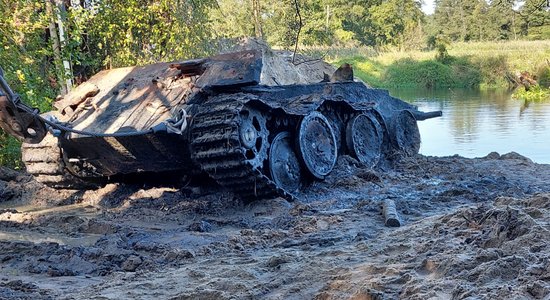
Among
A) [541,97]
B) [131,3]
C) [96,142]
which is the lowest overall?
[541,97]

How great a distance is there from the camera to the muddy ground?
169 inches

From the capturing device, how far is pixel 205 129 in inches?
333

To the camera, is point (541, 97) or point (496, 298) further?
point (541, 97)

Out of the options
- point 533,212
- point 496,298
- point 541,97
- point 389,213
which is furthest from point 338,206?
point 541,97

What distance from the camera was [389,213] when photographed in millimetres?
7297

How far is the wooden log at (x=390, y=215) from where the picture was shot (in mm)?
6984

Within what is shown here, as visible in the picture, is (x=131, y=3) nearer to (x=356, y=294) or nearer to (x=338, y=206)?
(x=338, y=206)

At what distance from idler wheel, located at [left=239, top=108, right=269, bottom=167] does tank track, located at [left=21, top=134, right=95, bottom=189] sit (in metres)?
2.98

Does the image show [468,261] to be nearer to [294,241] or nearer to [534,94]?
[294,241]

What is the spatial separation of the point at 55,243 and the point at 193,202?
270 centimetres

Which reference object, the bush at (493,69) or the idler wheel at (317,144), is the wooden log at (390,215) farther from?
the bush at (493,69)

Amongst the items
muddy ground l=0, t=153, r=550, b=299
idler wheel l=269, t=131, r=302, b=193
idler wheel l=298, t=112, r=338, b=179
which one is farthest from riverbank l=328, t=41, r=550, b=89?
idler wheel l=269, t=131, r=302, b=193

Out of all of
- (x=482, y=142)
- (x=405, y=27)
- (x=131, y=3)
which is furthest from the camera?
(x=405, y=27)

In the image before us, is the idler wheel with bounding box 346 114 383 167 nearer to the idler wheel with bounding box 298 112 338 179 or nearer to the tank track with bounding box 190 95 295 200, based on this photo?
the idler wheel with bounding box 298 112 338 179
